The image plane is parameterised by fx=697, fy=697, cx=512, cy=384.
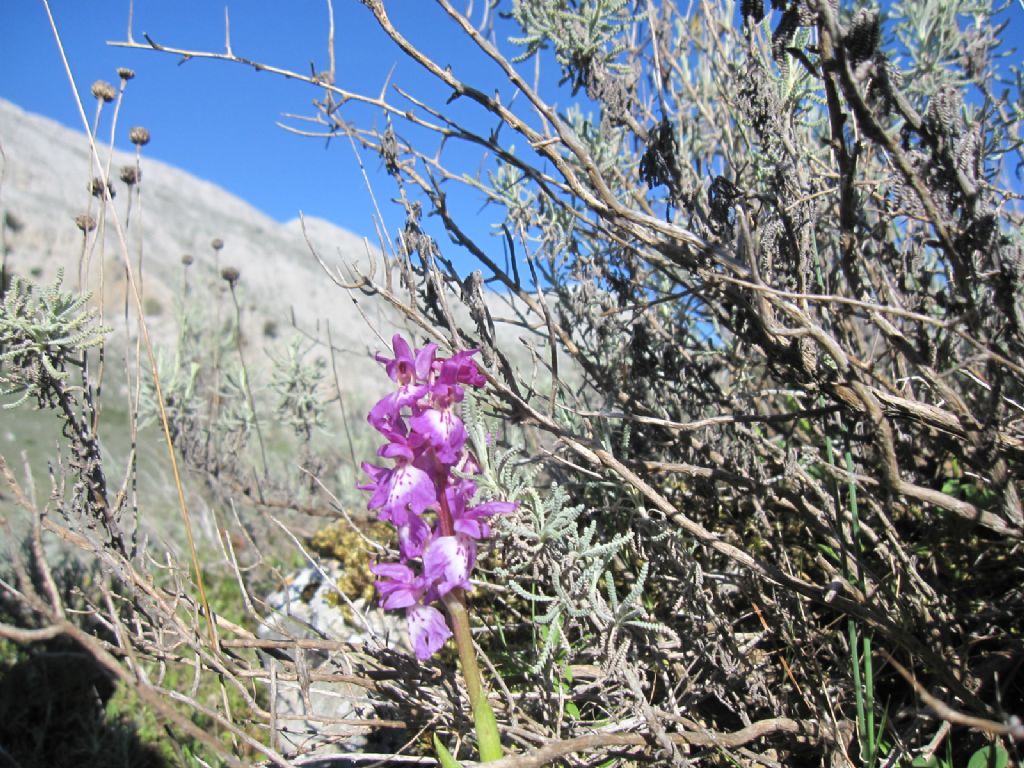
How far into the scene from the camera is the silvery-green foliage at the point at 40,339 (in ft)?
5.95

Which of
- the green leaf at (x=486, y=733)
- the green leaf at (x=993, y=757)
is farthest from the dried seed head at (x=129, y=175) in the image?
the green leaf at (x=993, y=757)

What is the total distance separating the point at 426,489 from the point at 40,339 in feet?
4.16

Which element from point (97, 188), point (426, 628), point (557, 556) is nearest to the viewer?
point (426, 628)

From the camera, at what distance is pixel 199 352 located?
537 centimetres

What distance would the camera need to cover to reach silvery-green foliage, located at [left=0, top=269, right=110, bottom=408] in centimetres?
181

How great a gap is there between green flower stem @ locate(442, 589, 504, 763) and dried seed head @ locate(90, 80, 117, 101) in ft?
6.28

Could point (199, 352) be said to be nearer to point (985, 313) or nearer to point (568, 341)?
point (568, 341)

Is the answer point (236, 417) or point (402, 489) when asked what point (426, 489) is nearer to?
point (402, 489)

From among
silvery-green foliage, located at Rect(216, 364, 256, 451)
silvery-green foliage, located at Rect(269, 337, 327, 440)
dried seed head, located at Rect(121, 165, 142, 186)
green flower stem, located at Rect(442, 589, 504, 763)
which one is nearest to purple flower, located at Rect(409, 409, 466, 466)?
green flower stem, located at Rect(442, 589, 504, 763)

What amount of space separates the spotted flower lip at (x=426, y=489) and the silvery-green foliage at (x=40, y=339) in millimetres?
990

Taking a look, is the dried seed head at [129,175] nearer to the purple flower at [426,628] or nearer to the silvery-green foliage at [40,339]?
the silvery-green foliage at [40,339]

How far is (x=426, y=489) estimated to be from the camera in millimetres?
1317

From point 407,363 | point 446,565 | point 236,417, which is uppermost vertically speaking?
point 236,417

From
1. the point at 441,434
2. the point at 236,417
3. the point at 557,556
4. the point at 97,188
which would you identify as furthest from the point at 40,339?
the point at 236,417
